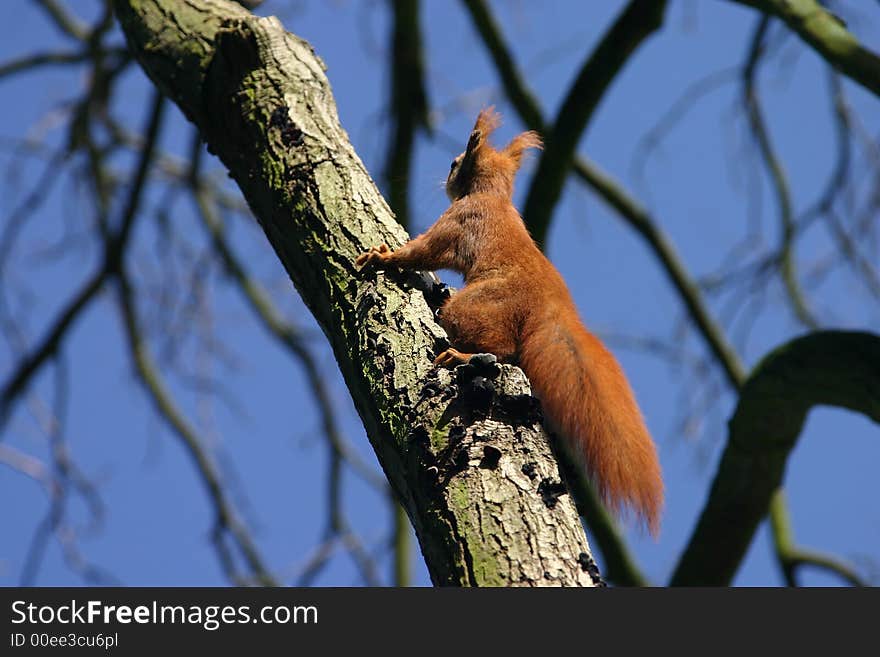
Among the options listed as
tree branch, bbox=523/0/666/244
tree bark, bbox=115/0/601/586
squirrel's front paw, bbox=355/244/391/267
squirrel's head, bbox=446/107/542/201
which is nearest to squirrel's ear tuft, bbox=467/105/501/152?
squirrel's head, bbox=446/107/542/201

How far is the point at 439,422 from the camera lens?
2725 mm

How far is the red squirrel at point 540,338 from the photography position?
11.8ft

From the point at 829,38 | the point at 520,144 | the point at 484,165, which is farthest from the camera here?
the point at 520,144

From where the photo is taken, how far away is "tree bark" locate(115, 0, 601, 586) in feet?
8.21

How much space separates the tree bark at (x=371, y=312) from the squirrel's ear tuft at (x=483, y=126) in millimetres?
1155

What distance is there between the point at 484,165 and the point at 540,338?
4.52 ft

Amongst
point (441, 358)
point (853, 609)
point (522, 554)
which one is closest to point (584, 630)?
point (522, 554)

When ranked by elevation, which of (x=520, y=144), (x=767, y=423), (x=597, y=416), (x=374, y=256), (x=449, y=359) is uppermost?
(x=520, y=144)

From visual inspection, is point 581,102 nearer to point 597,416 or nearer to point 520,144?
point 520,144

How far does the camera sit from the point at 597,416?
12.0ft

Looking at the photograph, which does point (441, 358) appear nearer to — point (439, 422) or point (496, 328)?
point (439, 422)

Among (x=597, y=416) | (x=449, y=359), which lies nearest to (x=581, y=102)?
(x=597, y=416)

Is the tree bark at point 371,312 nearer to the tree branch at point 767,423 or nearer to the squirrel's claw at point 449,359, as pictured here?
the squirrel's claw at point 449,359

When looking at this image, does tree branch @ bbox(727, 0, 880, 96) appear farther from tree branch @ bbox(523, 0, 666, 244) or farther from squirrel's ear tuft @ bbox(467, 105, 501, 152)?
squirrel's ear tuft @ bbox(467, 105, 501, 152)
